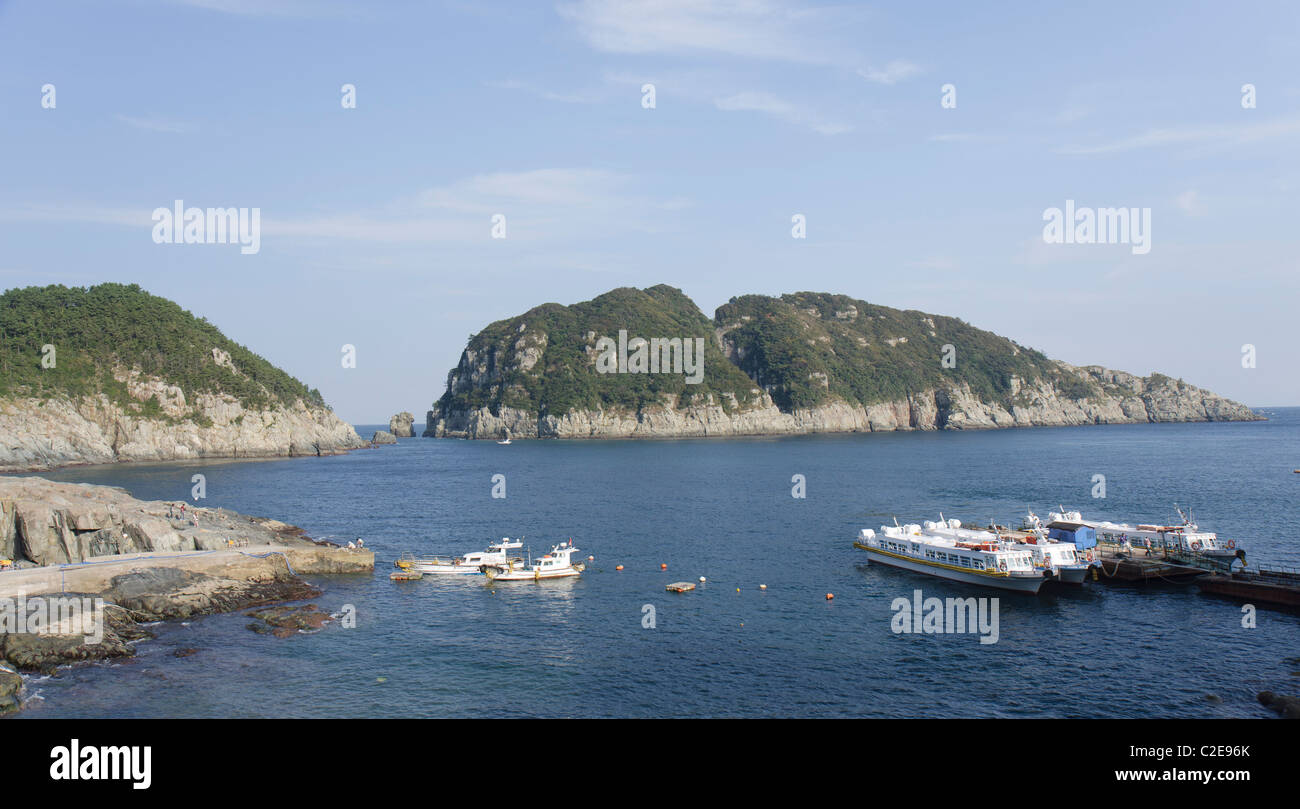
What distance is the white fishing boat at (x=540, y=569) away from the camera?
58.3 meters

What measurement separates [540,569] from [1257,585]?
164 ft

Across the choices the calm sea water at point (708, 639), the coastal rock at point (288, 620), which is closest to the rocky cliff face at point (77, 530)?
the calm sea water at point (708, 639)

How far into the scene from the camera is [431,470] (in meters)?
151

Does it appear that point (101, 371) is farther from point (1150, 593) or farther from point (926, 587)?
point (1150, 593)

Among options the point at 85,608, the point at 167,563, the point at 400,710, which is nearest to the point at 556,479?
the point at 167,563

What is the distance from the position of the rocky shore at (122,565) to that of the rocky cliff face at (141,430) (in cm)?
9492

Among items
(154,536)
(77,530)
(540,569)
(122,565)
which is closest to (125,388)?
(77,530)

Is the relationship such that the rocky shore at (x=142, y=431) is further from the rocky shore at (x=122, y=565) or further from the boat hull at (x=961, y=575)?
the boat hull at (x=961, y=575)

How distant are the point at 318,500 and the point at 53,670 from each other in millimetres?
68409

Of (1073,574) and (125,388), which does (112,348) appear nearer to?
(125,388)

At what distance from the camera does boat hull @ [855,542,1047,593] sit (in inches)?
2127

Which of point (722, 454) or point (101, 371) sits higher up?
point (101, 371)

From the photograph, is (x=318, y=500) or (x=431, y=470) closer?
(x=318, y=500)

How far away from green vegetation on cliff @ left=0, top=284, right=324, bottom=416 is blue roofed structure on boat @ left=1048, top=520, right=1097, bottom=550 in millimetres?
166211
